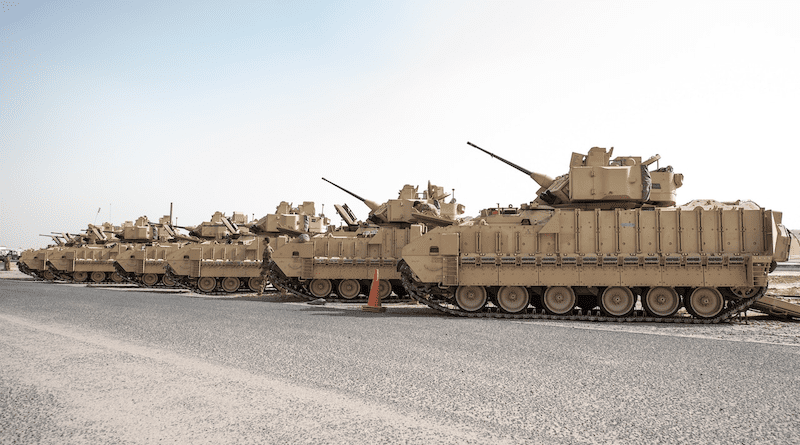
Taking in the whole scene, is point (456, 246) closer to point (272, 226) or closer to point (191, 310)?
point (191, 310)

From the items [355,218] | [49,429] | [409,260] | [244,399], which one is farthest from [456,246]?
[355,218]

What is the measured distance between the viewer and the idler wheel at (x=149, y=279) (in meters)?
35.0

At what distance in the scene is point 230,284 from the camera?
29.0 m

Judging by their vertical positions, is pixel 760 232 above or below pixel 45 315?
above

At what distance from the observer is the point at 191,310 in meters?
15.1

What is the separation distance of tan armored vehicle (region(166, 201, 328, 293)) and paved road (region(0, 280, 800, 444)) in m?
17.5

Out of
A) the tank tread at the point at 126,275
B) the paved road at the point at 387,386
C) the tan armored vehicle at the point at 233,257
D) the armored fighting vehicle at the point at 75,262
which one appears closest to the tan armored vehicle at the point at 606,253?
the paved road at the point at 387,386

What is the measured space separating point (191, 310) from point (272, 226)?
47.6ft

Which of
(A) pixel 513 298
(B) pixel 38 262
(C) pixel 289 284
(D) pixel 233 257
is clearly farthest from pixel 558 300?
(B) pixel 38 262

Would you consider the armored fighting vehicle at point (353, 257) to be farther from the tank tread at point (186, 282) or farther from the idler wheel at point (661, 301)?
the idler wheel at point (661, 301)

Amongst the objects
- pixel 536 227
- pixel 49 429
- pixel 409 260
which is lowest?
pixel 49 429

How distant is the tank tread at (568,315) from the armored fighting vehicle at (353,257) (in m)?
5.14

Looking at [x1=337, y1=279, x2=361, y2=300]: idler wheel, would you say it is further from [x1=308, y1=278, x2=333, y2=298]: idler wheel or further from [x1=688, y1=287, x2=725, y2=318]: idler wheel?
[x1=688, y1=287, x2=725, y2=318]: idler wheel

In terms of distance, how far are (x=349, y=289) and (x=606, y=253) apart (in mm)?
11356
